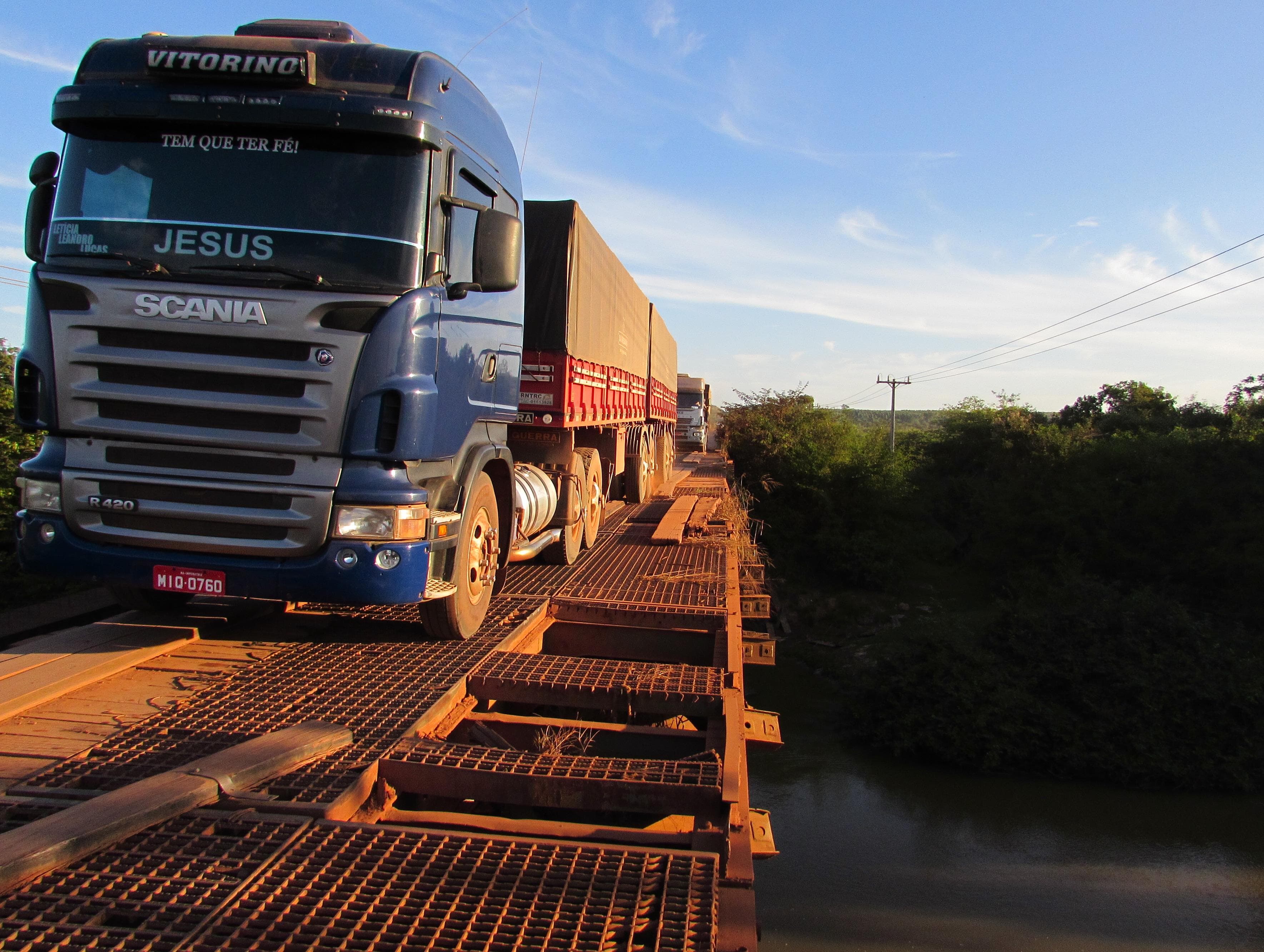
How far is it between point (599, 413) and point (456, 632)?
16.3ft

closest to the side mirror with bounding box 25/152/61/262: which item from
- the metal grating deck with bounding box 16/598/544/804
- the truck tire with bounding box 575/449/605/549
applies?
the metal grating deck with bounding box 16/598/544/804

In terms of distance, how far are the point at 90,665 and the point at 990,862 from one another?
15.3m

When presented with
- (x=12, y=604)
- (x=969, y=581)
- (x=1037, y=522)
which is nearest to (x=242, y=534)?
(x=12, y=604)

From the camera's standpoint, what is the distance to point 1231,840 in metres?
17.3

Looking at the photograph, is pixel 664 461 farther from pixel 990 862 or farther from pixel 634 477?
pixel 990 862

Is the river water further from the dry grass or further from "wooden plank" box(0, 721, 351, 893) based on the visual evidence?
"wooden plank" box(0, 721, 351, 893)

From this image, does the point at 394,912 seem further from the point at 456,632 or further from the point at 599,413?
the point at 599,413

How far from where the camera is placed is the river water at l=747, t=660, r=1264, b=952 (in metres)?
13.1

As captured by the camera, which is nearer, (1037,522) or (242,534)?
(242,534)

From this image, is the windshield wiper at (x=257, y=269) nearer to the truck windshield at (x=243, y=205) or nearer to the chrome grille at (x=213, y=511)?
the truck windshield at (x=243, y=205)

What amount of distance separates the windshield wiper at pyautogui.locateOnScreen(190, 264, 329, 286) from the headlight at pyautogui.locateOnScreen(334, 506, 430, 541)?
109cm

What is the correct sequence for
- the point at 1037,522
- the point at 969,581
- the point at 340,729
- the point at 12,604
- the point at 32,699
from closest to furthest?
the point at 340,729, the point at 32,699, the point at 12,604, the point at 1037,522, the point at 969,581

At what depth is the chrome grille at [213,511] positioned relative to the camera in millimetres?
4238

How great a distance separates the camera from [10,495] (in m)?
11.3
